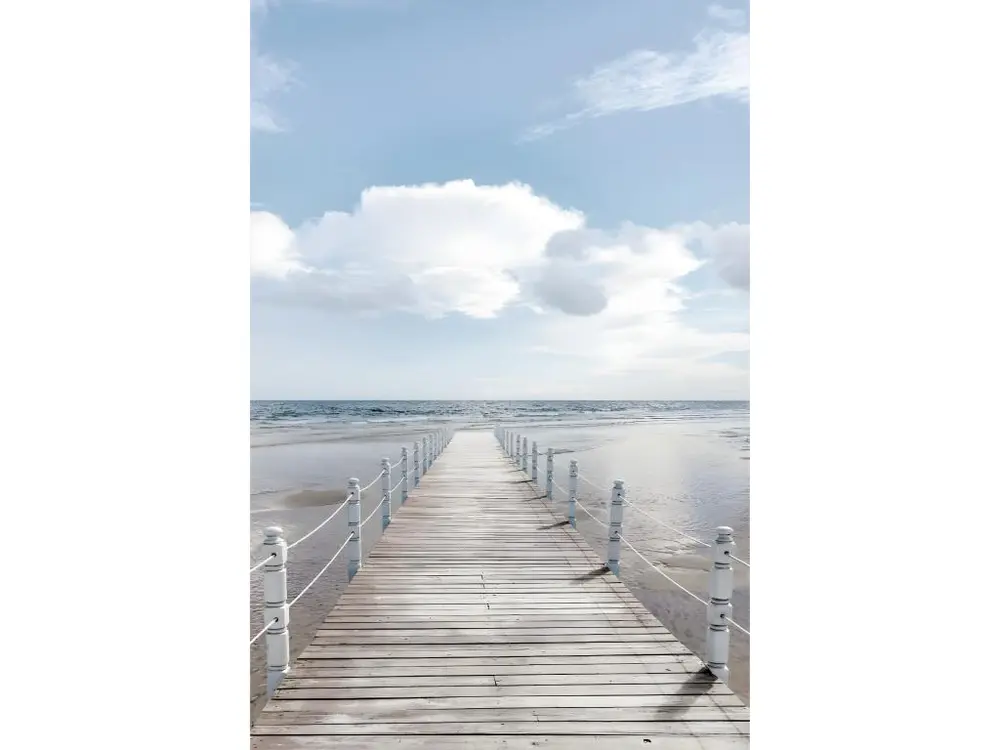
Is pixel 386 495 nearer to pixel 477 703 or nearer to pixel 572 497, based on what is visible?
pixel 572 497

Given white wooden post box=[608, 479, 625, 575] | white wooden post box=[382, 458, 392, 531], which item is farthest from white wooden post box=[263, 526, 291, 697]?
white wooden post box=[382, 458, 392, 531]

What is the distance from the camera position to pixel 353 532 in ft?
17.5

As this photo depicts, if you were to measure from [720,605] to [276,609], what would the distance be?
2670mm

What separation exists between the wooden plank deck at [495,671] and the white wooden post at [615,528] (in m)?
0.19

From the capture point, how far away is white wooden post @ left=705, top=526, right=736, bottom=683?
334cm

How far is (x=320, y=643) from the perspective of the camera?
373cm

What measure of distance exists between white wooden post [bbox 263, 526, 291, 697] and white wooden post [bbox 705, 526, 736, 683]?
2507mm

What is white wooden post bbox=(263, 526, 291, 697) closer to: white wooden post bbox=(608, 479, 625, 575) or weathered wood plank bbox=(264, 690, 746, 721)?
weathered wood plank bbox=(264, 690, 746, 721)
